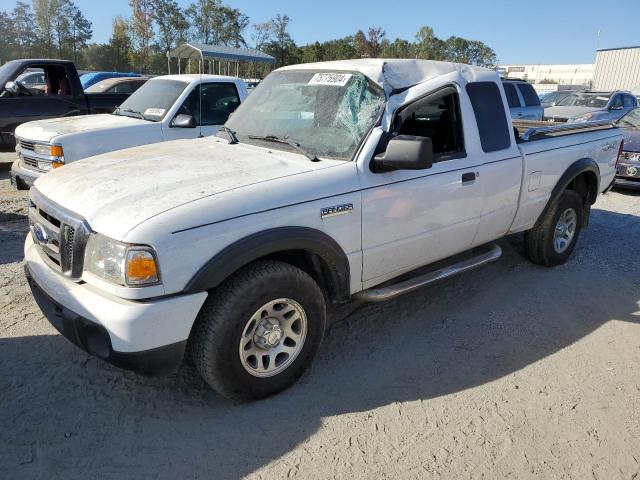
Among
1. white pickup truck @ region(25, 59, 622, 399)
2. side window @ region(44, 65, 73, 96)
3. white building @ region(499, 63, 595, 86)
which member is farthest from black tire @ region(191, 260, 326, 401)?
white building @ region(499, 63, 595, 86)

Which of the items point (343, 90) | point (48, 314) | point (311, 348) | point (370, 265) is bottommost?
point (311, 348)

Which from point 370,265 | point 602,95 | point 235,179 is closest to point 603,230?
point 370,265

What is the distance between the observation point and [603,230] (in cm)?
662

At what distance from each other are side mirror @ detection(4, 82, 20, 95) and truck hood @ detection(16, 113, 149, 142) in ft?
7.53

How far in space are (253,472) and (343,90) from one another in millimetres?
2491

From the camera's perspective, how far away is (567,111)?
1364cm

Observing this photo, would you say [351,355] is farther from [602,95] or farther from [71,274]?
[602,95]

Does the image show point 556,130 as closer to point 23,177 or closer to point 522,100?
point 23,177

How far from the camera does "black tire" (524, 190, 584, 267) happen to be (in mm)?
4906

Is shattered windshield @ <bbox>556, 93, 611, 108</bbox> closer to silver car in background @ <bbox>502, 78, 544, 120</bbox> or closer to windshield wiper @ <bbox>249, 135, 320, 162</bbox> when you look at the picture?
silver car in background @ <bbox>502, 78, 544, 120</bbox>

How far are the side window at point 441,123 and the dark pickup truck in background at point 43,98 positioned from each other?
7.56m

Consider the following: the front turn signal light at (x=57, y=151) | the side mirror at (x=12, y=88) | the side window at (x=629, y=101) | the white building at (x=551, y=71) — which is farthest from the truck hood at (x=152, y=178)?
the white building at (x=551, y=71)

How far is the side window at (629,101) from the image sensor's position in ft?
48.0

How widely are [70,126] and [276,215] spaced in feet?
16.9
